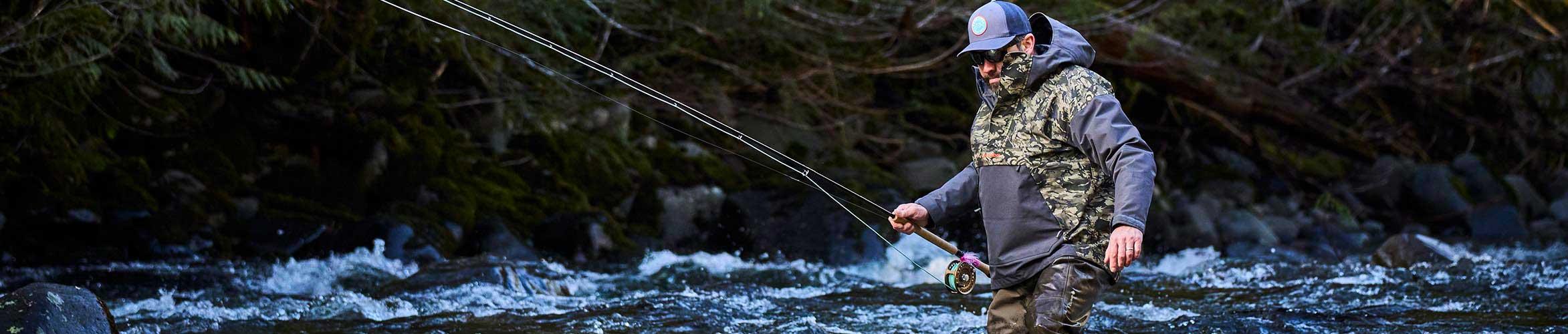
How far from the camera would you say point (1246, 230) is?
1054 centimetres

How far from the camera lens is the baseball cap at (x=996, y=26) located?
3475 mm

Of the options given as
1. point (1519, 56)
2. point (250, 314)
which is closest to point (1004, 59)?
point (250, 314)

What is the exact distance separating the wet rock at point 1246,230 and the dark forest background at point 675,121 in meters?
0.03

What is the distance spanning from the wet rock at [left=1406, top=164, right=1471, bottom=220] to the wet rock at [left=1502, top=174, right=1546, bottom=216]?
0.64m

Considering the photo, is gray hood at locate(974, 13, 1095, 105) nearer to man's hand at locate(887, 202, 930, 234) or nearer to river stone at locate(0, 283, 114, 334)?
man's hand at locate(887, 202, 930, 234)

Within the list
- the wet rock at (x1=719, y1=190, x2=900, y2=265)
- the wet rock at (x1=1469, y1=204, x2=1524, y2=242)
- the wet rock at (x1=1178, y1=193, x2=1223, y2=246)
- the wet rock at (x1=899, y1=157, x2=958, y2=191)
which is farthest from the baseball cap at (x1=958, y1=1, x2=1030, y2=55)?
the wet rock at (x1=1469, y1=204, x2=1524, y2=242)

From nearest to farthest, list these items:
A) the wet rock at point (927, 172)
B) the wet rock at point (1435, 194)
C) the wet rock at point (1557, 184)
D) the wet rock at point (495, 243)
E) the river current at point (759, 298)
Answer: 1. the river current at point (759, 298)
2. the wet rock at point (495, 243)
3. the wet rock at point (927, 172)
4. the wet rock at point (1435, 194)
5. the wet rock at point (1557, 184)

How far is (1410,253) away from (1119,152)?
5.47m

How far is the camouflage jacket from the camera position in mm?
3361

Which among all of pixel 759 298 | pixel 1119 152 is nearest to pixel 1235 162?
pixel 759 298

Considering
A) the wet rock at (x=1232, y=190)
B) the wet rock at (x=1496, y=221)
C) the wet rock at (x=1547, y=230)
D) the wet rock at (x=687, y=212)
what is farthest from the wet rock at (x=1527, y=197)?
the wet rock at (x=687, y=212)

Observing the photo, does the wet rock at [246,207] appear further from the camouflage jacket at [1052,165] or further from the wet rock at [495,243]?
the camouflage jacket at [1052,165]

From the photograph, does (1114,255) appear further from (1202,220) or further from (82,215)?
(1202,220)

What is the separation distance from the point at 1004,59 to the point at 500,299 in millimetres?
3163
